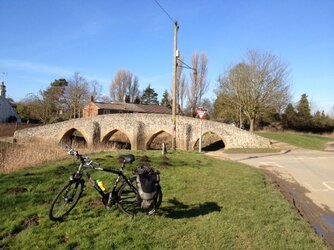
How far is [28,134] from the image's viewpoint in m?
35.8

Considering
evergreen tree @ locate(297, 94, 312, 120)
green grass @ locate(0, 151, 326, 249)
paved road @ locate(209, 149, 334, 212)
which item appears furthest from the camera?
evergreen tree @ locate(297, 94, 312, 120)

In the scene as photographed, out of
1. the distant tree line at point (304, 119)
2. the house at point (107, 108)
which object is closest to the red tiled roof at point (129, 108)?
the house at point (107, 108)

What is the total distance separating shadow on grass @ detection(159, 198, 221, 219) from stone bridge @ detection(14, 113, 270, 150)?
19.6 meters

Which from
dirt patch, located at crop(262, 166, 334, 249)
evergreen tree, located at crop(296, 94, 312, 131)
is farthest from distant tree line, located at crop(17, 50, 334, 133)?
dirt patch, located at crop(262, 166, 334, 249)

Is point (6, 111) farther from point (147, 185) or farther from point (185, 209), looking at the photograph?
point (147, 185)

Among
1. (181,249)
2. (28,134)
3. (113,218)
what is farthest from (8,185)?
(28,134)

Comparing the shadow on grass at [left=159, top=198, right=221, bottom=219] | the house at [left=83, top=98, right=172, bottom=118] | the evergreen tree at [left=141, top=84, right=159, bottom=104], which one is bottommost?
the shadow on grass at [left=159, top=198, right=221, bottom=219]

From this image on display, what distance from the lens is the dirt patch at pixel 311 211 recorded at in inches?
230

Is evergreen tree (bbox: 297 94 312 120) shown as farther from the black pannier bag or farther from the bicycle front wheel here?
the bicycle front wheel

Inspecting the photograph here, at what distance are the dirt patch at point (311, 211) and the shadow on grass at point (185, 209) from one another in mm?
1857

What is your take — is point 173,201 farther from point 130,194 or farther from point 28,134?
point 28,134

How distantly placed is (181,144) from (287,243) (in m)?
25.1

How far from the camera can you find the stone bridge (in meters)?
26.4

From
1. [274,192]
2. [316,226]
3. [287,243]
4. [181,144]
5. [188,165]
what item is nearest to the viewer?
[287,243]
